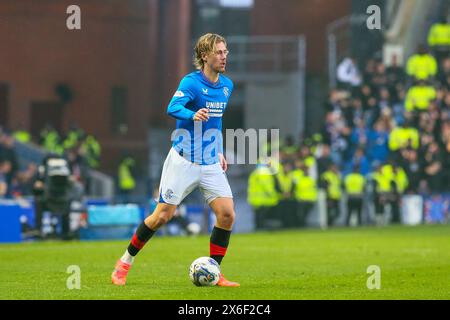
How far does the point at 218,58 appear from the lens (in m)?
12.5

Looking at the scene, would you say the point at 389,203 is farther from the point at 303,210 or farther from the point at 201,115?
the point at 201,115

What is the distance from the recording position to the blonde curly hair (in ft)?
41.0

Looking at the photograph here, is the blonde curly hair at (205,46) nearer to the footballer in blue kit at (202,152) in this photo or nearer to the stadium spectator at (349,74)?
the footballer in blue kit at (202,152)

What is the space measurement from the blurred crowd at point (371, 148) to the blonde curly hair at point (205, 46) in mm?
16340

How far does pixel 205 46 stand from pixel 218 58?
7.3 inches

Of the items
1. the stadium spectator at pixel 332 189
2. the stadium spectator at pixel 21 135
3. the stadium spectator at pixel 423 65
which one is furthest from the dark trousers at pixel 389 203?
the stadium spectator at pixel 21 135

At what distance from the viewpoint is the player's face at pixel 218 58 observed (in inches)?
491

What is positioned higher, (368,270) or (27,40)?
(27,40)

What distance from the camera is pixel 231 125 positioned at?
41.5 m

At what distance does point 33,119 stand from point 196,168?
95.3 feet

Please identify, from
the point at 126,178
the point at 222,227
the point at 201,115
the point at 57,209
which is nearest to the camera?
the point at 201,115

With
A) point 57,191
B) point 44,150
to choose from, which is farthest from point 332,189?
point 44,150
